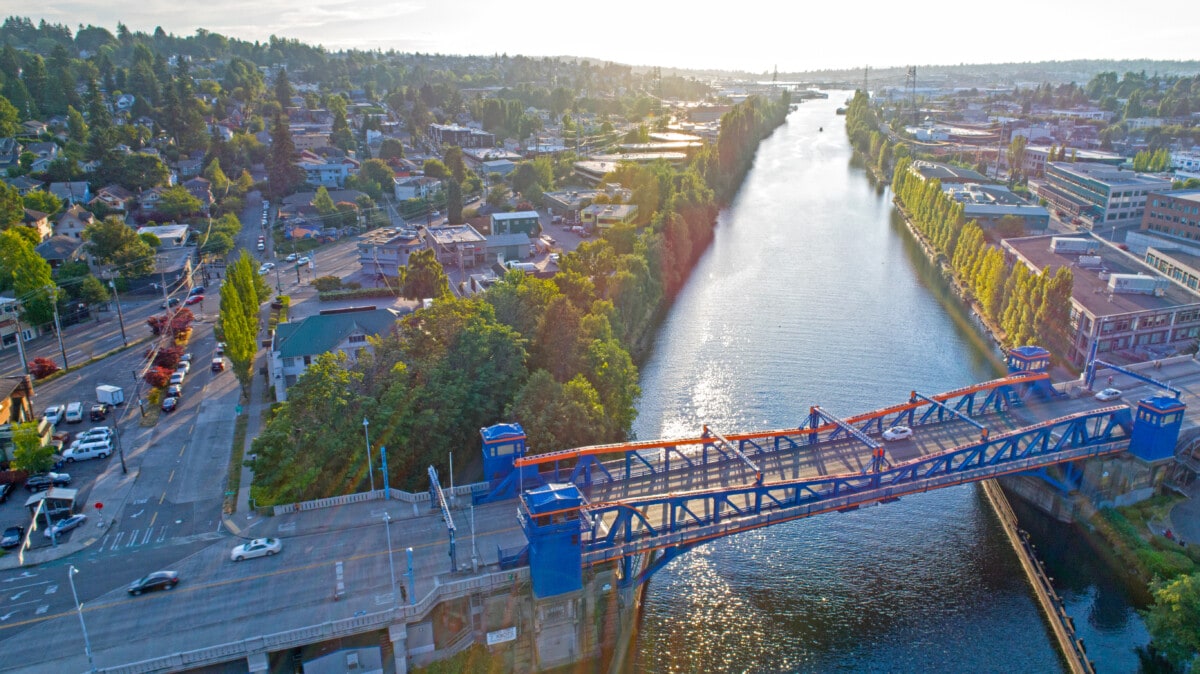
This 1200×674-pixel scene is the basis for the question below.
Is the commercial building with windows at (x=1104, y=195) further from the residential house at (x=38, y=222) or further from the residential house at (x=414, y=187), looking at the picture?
the residential house at (x=38, y=222)

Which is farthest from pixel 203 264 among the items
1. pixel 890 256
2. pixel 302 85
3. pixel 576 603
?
pixel 302 85

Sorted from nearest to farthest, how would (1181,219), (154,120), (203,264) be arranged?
(203,264)
(1181,219)
(154,120)

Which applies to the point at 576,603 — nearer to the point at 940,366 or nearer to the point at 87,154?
the point at 940,366

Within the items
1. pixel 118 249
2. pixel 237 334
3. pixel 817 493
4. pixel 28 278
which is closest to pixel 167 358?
pixel 237 334

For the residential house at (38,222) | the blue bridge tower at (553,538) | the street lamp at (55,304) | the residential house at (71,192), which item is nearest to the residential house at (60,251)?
the residential house at (38,222)

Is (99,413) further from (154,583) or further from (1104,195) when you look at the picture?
(1104,195)

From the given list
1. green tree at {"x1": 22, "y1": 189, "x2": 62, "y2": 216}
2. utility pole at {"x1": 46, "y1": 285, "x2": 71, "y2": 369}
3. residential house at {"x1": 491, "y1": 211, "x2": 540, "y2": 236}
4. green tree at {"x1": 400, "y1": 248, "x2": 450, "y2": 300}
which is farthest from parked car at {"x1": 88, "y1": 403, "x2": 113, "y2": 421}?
residential house at {"x1": 491, "y1": 211, "x2": 540, "y2": 236}

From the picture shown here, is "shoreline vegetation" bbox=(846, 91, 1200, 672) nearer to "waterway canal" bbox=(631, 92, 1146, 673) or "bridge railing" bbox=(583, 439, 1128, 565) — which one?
"waterway canal" bbox=(631, 92, 1146, 673)
